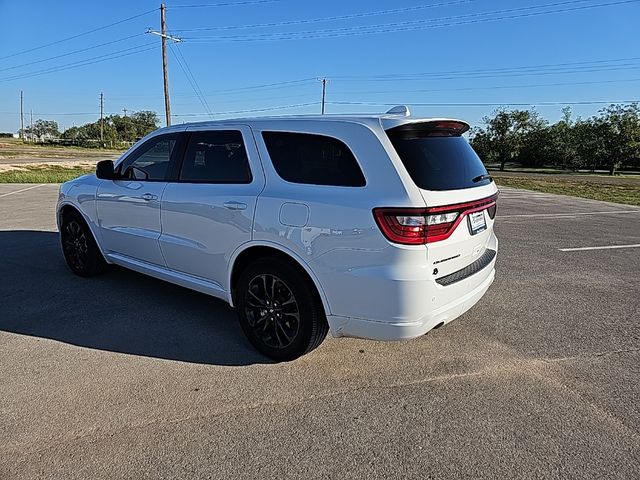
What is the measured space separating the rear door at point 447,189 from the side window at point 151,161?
2.30m

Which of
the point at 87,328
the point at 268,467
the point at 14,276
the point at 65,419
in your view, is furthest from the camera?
the point at 14,276

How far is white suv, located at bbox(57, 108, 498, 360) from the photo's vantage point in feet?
9.79

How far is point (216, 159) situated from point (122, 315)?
1.72 meters

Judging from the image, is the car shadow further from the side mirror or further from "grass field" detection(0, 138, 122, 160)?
"grass field" detection(0, 138, 122, 160)

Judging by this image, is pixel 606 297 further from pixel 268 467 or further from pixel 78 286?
pixel 78 286

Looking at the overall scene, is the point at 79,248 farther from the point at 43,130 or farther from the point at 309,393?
the point at 43,130

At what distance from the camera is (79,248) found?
5609 millimetres

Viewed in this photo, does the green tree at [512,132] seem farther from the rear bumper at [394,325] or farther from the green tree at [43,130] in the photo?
the green tree at [43,130]

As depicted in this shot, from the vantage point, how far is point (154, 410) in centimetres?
292

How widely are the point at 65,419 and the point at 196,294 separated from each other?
2328mm

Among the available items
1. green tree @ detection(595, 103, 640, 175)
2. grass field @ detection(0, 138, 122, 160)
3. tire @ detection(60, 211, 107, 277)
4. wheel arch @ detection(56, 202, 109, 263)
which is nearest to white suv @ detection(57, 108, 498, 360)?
wheel arch @ detection(56, 202, 109, 263)

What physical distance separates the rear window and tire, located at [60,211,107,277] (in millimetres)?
3862

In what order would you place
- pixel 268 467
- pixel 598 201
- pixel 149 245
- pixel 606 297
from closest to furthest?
pixel 268 467 < pixel 149 245 < pixel 606 297 < pixel 598 201

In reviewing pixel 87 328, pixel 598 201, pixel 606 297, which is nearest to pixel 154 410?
pixel 87 328
